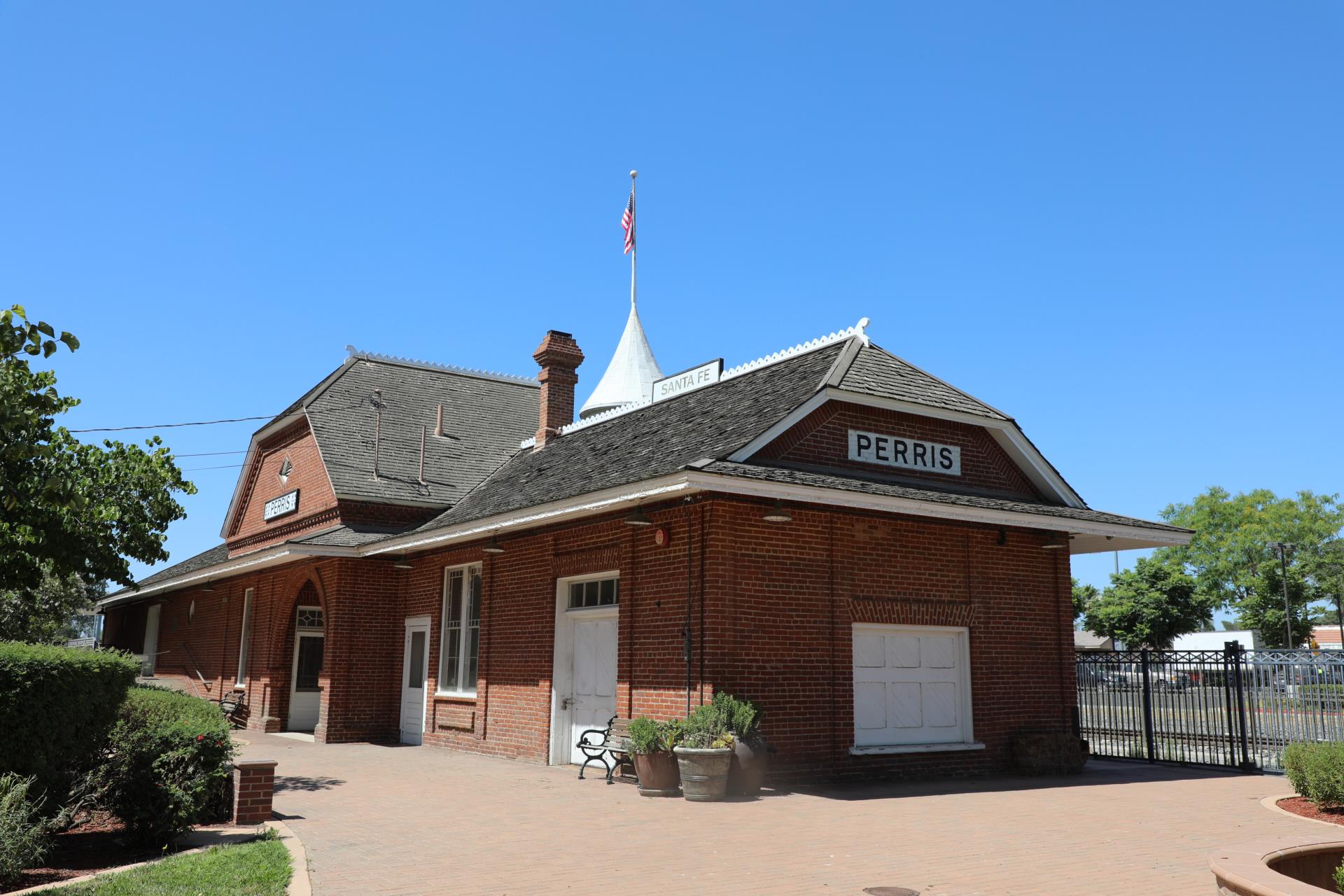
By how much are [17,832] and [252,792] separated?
2.25m

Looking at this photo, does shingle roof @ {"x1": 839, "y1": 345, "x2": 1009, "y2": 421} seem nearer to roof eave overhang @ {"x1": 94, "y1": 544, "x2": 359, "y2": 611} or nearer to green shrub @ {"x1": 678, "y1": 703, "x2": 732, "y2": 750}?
green shrub @ {"x1": 678, "y1": 703, "x2": 732, "y2": 750}

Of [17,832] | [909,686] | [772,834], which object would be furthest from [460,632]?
[17,832]

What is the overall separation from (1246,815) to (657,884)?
6.75 metres

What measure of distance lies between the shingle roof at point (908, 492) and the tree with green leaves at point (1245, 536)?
228ft

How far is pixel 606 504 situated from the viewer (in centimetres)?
1288

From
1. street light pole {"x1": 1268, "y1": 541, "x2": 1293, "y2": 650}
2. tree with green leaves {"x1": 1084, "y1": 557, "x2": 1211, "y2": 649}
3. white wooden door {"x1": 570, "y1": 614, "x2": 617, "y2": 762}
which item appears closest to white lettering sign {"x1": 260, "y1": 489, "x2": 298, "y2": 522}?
white wooden door {"x1": 570, "y1": 614, "x2": 617, "y2": 762}

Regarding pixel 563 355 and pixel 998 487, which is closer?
pixel 998 487

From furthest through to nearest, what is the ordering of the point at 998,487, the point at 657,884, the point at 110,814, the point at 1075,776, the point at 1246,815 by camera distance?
1. the point at 998,487
2. the point at 1075,776
3. the point at 1246,815
4. the point at 110,814
5. the point at 657,884

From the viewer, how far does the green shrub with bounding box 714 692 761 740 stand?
38.0 ft

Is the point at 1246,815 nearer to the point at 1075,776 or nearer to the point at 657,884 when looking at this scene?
the point at 1075,776

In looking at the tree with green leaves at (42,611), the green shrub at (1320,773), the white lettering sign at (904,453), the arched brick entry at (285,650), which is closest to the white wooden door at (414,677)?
the arched brick entry at (285,650)

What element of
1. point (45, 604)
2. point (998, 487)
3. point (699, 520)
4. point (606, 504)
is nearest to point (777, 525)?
point (699, 520)

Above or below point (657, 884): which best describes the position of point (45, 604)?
above

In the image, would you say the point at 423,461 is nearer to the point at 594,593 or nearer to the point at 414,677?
the point at 414,677
